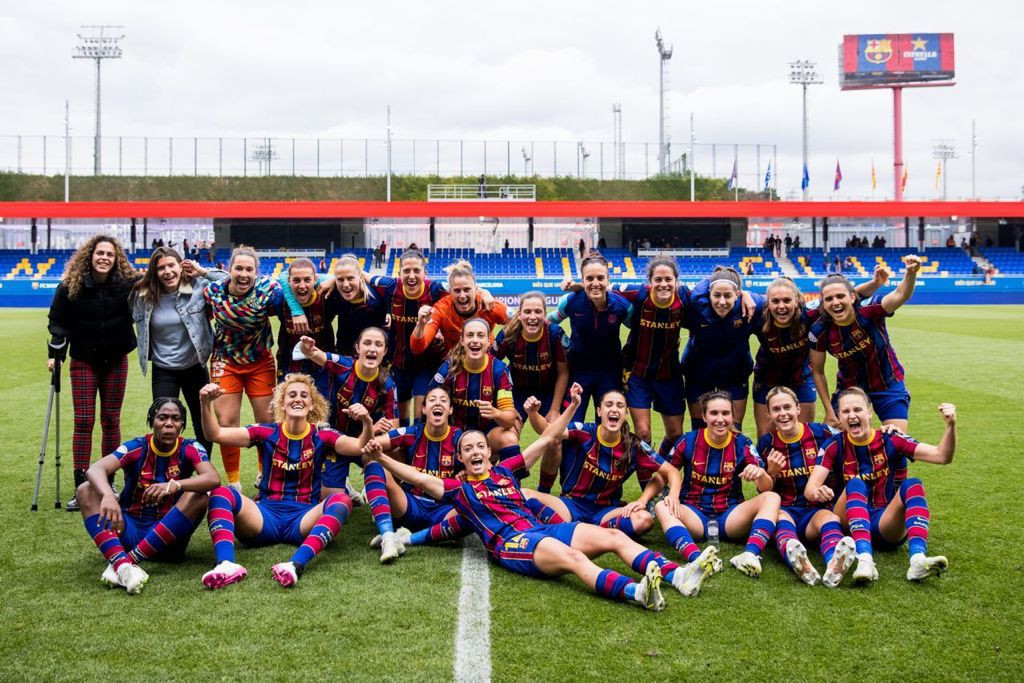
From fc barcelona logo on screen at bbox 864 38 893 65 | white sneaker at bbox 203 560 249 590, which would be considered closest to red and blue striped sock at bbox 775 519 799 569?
white sneaker at bbox 203 560 249 590

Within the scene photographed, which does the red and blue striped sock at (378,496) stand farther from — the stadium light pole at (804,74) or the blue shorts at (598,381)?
the stadium light pole at (804,74)

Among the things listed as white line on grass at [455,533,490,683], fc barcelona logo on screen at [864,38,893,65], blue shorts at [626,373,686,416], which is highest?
fc barcelona logo on screen at [864,38,893,65]

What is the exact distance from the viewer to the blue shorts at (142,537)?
4.64m

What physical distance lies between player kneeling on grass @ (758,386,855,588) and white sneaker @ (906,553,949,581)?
352mm

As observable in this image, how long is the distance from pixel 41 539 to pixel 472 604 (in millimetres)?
2807

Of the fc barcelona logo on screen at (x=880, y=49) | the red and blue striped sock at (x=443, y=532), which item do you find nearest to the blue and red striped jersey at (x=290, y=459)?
the red and blue striped sock at (x=443, y=532)

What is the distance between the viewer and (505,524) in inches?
186

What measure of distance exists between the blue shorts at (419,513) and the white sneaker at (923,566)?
250 cm

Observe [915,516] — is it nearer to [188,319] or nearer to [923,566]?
[923,566]

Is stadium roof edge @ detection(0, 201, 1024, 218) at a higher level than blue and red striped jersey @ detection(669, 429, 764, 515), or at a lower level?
higher

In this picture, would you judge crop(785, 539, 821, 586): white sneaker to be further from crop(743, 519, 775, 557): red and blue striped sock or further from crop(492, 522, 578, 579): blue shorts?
crop(492, 522, 578, 579): blue shorts

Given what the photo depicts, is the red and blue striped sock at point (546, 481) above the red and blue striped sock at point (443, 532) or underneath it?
above

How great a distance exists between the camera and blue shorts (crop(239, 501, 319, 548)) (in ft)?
16.1

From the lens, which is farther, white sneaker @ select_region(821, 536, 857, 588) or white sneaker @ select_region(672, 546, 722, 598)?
white sneaker @ select_region(821, 536, 857, 588)
